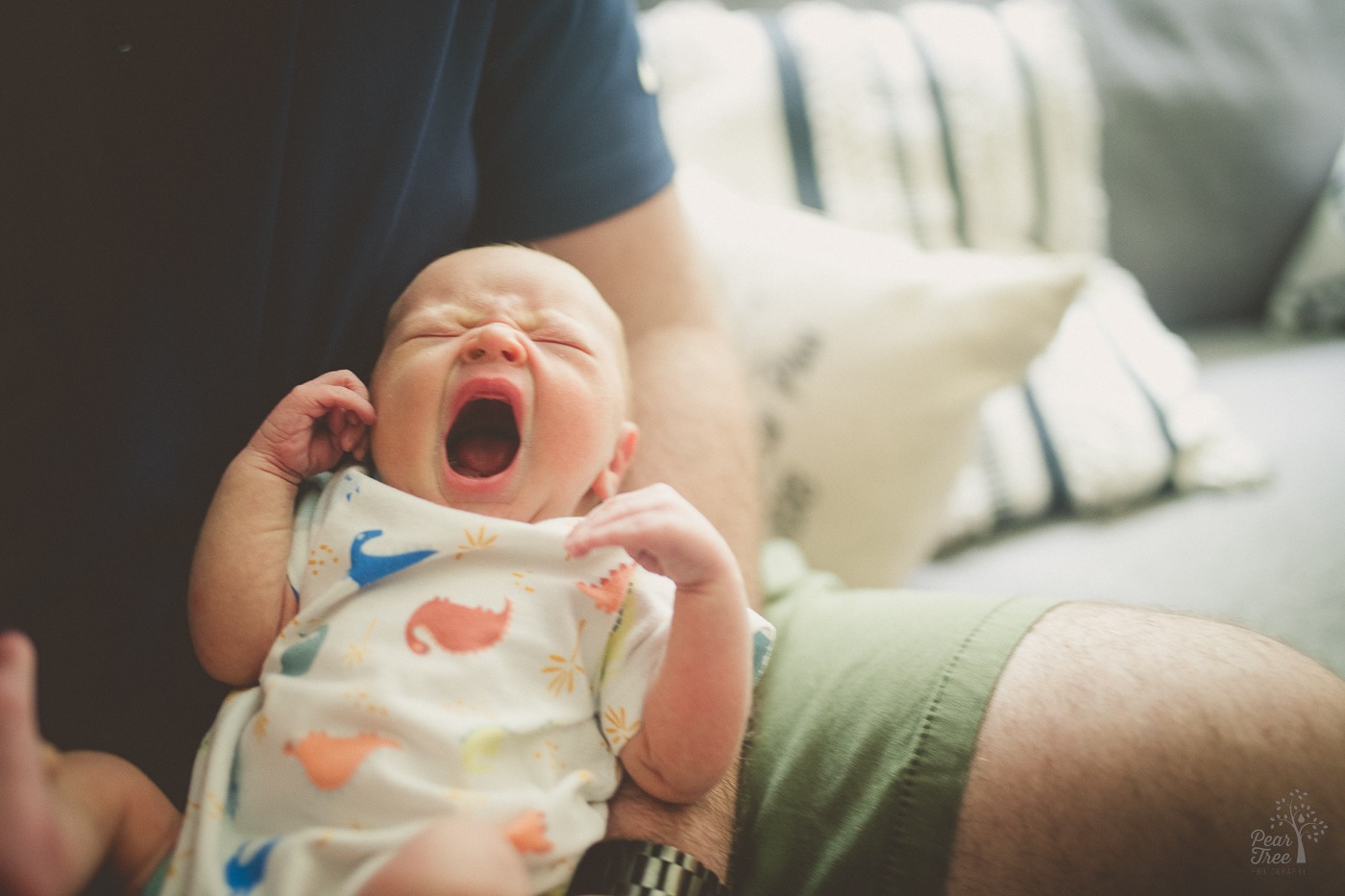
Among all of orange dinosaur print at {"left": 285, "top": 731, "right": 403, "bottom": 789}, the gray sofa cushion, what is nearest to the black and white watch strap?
orange dinosaur print at {"left": 285, "top": 731, "right": 403, "bottom": 789}

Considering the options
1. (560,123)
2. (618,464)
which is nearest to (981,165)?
(560,123)

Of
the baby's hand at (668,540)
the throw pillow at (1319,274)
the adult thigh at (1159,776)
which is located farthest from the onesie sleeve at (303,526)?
the throw pillow at (1319,274)

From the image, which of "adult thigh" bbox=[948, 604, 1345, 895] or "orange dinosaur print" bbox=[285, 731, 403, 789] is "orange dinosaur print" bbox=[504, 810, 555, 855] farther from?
"adult thigh" bbox=[948, 604, 1345, 895]

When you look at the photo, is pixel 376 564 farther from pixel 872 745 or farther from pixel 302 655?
pixel 872 745

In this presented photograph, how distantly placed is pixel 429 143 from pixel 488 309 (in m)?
0.16

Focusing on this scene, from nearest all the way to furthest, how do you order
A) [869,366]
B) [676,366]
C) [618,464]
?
[618,464], [676,366], [869,366]

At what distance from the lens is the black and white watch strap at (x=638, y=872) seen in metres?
0.56

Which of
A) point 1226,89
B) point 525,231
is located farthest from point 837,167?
point 1226,89

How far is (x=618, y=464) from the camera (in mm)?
746

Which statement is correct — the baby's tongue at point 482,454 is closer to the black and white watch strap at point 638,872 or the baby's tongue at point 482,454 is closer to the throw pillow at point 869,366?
the black and white watch strap at point 638,872

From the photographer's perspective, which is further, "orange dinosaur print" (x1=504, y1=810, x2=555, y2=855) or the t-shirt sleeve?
the t-shirt sleeve

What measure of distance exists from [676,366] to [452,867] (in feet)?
1.83

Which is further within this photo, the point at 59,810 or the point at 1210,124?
the point at 1210,124

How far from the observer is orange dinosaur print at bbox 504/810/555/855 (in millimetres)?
516
